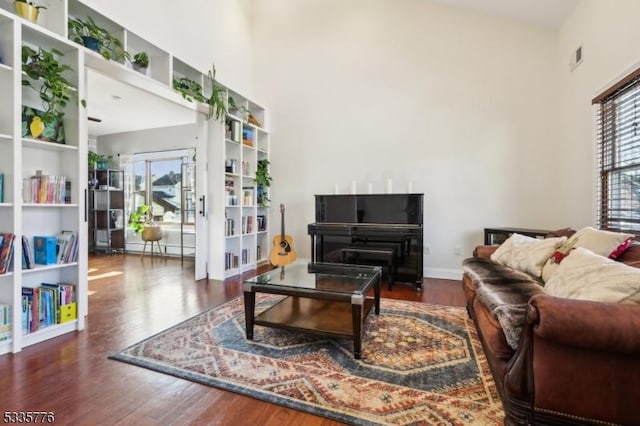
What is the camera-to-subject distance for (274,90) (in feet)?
16.4

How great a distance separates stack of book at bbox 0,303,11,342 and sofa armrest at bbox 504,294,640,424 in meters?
2.99

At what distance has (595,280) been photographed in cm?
135

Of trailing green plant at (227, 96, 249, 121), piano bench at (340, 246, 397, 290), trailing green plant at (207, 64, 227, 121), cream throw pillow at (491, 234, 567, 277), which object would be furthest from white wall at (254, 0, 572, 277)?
cream throw pillow at (491, 234, 567, 277)

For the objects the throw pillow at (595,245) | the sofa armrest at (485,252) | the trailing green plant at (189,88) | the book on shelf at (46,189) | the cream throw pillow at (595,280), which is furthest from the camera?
the trailing green plant at (189,88)

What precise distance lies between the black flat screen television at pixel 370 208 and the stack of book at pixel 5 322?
10.2 ft

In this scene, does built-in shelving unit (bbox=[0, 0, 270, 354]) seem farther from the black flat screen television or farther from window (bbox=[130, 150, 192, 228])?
window (bbox=[130, 150, 192, 228])

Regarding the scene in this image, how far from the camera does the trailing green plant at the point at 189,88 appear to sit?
11.1 feet

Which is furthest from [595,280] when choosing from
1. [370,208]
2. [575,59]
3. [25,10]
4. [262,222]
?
[262,222]

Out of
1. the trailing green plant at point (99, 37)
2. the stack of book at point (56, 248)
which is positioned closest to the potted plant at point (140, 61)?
the trailing green plant at point (99, 37)

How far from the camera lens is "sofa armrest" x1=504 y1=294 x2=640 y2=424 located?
1.08m

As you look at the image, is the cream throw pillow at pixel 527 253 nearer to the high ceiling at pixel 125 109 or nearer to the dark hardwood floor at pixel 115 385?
the dark hardwood floor at pixel 115 385

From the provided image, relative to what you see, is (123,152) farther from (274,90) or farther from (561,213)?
(561,213)

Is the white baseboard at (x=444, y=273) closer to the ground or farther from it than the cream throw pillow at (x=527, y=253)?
closer to the ground

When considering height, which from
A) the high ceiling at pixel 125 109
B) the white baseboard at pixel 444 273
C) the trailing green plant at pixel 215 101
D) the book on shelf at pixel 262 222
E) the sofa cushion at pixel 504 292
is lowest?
the white baseboard at pixel 444 273
